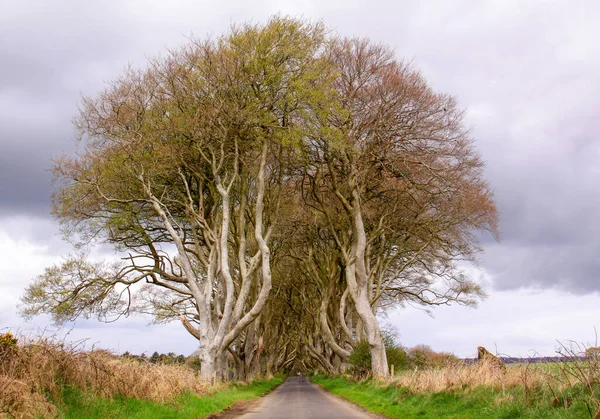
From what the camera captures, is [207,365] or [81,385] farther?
[207,365]

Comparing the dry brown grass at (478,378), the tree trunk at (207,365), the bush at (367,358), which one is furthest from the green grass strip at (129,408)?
the bush at (367,358)

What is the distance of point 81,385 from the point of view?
1082cm

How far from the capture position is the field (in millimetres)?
8859

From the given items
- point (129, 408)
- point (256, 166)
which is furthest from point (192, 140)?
point (129, 408)

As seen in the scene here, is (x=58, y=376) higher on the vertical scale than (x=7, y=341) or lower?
lower

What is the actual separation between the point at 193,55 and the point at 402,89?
9.92 metres

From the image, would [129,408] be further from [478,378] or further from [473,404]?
[478,378]

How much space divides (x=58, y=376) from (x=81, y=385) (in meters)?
0.60

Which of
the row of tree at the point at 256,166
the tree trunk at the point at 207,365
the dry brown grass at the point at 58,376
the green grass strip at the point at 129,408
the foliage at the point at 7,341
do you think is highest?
Result: the row of tree at the point at 256,166

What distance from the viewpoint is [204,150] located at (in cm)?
2527

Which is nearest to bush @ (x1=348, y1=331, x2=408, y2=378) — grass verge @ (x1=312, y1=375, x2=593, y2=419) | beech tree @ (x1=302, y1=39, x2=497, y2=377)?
beech tree @ (x1=302, y1=39, x2=497, y2=377)

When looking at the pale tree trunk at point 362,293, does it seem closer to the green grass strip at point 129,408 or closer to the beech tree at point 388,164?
the beech tree at point 388,164

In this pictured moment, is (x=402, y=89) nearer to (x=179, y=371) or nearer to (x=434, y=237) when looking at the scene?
(x=434, y=237)

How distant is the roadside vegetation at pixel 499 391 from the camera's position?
29.1ft
